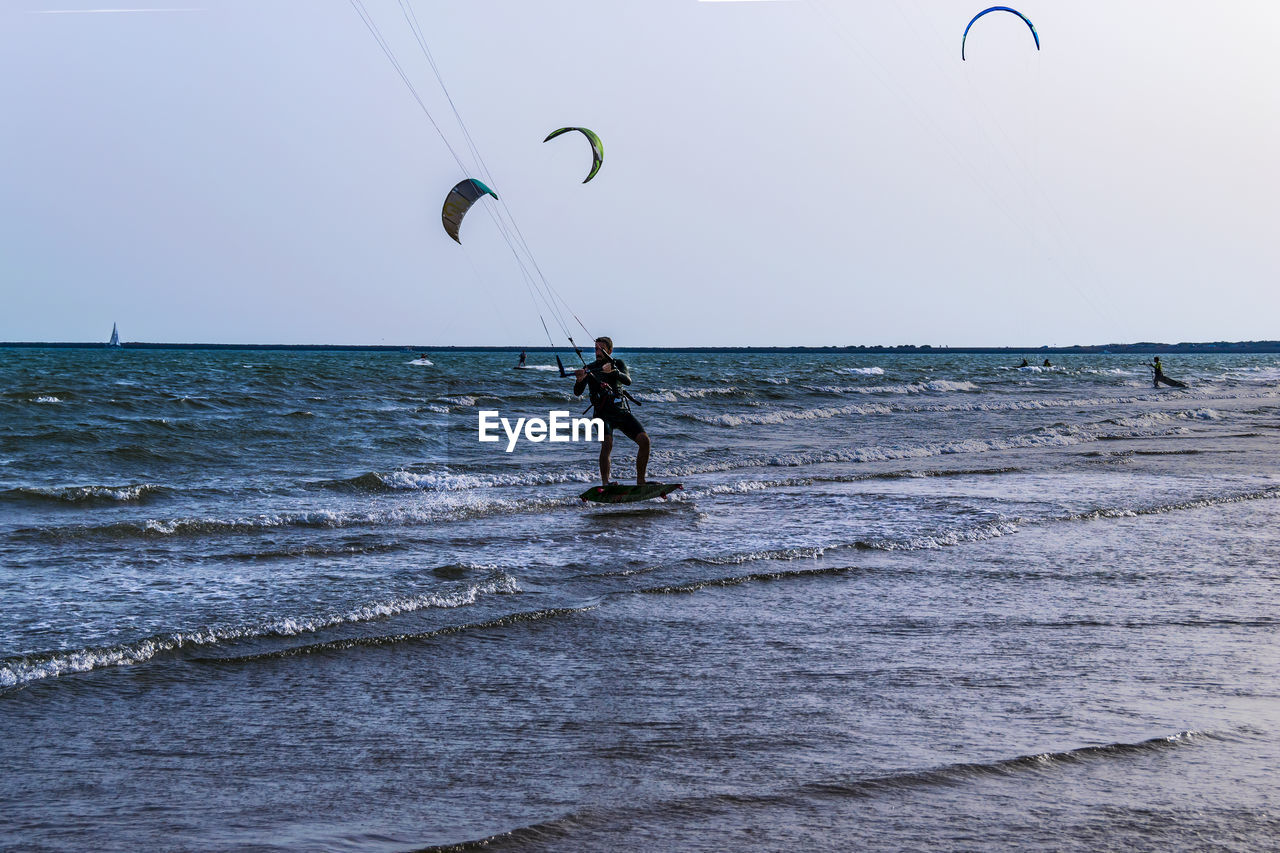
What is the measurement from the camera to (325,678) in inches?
221

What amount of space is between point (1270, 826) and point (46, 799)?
14.0 ft

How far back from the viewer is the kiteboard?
13078 millimetres

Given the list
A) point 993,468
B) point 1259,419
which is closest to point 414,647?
point 993,468

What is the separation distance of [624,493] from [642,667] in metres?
7.42

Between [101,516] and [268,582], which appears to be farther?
[101,516]

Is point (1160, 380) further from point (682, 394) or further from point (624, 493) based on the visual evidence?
point (624, 493)

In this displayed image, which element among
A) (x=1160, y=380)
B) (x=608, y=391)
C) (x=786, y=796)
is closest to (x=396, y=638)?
(x=786, y=796)

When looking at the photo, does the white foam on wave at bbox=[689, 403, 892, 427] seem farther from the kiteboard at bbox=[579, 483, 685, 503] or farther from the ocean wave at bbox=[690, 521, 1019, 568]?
the ocean wave at bbox=[690, 521, 1019, 568]

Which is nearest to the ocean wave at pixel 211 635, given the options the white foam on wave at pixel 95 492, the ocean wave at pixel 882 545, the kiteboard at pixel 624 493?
the ocean wave at pixel 882 545

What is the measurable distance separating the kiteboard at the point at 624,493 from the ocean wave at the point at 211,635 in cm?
524

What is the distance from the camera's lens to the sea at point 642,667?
3770 millimetres

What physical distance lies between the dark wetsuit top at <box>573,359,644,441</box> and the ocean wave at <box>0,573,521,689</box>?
5431mm

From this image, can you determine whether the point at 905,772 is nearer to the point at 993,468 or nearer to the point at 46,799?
the point at 46,799

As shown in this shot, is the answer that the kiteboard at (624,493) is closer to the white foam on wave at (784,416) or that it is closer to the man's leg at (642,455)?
the man's leg at (642,455)
